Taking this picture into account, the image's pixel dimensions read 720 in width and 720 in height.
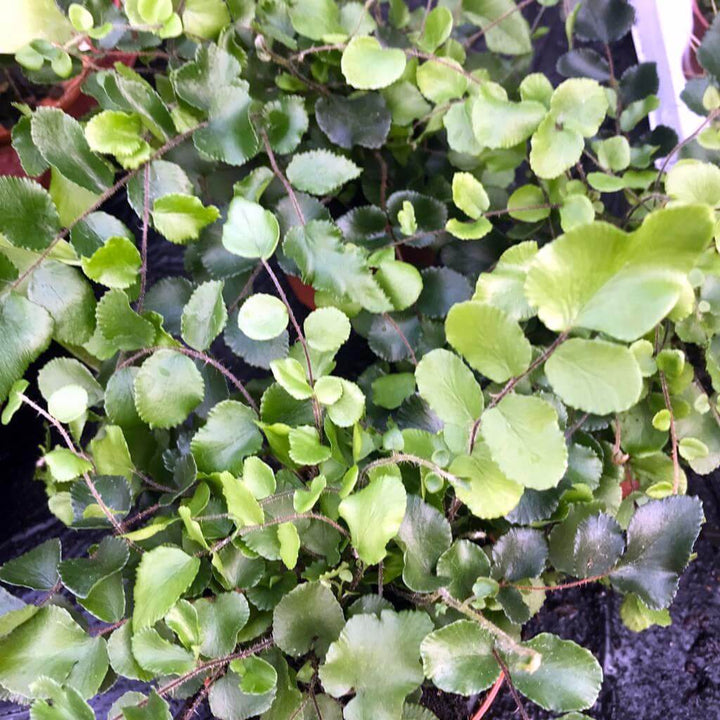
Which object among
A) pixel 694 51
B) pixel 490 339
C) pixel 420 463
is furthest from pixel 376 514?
pixel 694 51

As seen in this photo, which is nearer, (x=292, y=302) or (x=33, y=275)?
(x=33, y=275)

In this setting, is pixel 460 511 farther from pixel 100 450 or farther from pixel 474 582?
pixel 100 450

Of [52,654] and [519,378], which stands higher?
[519,378]

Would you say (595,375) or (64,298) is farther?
(64,298)

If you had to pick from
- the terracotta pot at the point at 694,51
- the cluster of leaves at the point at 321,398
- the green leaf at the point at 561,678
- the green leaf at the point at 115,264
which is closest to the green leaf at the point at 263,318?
the cluster of leaves at the point at 321,398

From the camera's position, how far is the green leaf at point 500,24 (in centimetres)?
81

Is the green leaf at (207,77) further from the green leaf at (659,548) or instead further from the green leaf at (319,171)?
the green leaf at (659,548)

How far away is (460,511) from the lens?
611 millimetres

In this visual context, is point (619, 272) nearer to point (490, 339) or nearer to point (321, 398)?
point (490, 339)

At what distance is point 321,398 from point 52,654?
0.30 meters

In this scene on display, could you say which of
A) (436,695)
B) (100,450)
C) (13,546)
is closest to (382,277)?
(100,450)

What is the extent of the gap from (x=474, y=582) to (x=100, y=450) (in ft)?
1.17

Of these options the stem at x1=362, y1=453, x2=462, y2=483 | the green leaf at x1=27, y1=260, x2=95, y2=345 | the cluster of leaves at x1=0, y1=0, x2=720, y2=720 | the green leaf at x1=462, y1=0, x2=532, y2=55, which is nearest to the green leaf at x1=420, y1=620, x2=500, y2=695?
the cluster of leaves at x1=0, y1=0, x2=720, y2=720

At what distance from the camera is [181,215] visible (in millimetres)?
563
